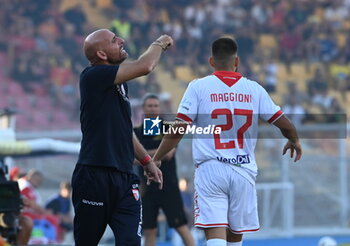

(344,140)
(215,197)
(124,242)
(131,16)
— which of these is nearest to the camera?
(124,242)

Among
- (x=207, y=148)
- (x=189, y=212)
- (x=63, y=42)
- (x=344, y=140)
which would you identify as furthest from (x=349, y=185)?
(x=207, y=148)

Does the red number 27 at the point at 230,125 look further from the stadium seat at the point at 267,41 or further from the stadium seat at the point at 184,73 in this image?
the stadium seat at the point at 267,41

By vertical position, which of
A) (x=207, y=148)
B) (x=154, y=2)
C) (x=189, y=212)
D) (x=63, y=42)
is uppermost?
(x=154, y=2)

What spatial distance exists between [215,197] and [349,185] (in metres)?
11.3

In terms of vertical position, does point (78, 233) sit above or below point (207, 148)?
below

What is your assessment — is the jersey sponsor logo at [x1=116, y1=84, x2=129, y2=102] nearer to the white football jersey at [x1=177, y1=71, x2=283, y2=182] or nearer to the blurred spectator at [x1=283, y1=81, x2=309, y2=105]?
the white football jersey at [x1=177, y1=71, x2=283, y2=182]

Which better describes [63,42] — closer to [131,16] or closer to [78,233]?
[131,16]

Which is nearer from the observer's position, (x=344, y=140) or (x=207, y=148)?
(x=207, y=148)

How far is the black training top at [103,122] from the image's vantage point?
6.45 metres

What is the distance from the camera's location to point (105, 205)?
649cm

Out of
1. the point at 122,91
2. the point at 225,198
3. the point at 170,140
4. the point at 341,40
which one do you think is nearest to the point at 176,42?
the point at 341,40

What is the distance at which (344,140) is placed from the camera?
1789cm

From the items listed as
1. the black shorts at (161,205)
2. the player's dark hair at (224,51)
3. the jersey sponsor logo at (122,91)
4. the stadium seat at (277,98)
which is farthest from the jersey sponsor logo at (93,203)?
the stadium seat at (277,98)

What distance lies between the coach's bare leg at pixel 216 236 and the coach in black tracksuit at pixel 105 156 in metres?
0.81
